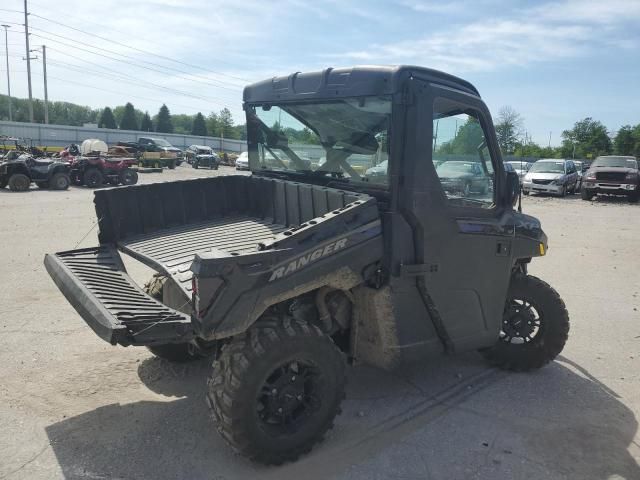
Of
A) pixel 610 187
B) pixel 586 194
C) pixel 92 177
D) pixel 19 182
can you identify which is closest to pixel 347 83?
pixel 19 182

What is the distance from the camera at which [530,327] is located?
15.6 feet

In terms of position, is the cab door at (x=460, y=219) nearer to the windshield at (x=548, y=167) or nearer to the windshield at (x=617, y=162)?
the windshield at (x=617, y=162)

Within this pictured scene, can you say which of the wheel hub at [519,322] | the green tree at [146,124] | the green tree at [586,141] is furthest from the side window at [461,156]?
the green tree at [146,124]

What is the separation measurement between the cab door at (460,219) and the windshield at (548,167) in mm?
21531

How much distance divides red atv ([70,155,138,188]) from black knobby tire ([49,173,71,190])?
4.03ft

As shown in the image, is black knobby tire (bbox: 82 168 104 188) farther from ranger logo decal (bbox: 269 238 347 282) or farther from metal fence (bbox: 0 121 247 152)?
metal fence (bbox: 0 121 247 152)

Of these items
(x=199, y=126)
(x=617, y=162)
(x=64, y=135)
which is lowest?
(x=617, y=162)

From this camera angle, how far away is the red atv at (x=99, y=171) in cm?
2131

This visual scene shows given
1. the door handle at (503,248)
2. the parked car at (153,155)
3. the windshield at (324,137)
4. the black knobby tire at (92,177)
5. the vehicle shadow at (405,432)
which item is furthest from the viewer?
the parked car at (153,155)

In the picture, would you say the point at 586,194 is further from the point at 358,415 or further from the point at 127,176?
the point at 358,415

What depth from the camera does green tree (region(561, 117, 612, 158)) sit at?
5731cm

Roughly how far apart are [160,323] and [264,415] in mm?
834

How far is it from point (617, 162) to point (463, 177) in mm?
21687

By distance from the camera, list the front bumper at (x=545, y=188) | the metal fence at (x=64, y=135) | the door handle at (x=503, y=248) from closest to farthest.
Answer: the door handle at (x=503, y=248) < the front bumper at (x=545, y=188) < the metal fence at (x=64, y=135)
